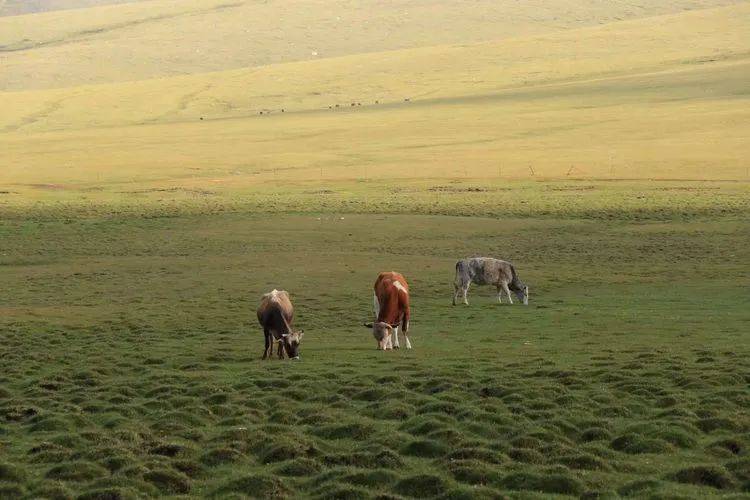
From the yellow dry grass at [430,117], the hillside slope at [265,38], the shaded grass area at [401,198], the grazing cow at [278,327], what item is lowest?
the grazing cow at [278,327]

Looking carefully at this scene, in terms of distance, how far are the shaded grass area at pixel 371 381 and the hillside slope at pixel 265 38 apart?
132 metres

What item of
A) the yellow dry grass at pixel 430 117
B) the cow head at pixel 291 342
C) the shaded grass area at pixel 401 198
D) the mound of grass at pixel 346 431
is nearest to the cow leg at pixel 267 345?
the cow head at pixel 291 342

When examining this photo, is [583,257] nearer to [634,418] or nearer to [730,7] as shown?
[634,418]

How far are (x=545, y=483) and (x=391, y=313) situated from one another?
32.8ft

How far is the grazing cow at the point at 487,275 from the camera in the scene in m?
28.4

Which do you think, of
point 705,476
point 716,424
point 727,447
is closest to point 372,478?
point 705,476

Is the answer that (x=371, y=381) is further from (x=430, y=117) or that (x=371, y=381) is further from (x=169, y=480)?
(x=430, y=117)

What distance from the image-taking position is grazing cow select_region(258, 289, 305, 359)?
2036 cm

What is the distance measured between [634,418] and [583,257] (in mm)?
21638

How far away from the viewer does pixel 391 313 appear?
2189 centimetres

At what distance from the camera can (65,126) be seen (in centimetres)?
11488

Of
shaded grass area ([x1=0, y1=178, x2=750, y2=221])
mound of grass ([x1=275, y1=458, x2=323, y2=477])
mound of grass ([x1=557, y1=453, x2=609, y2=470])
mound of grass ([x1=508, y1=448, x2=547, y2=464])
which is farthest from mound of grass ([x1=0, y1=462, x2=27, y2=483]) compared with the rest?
shaded grass area ([x1=0, y1=178, x2=750, y2=221])

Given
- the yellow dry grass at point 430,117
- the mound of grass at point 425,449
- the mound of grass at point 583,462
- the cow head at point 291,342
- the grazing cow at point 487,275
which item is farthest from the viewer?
the yellow dry grass at point 430,117

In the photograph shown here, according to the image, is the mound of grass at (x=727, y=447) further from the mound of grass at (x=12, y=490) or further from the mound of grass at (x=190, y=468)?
the mound of grass at (x=12, y=490)
